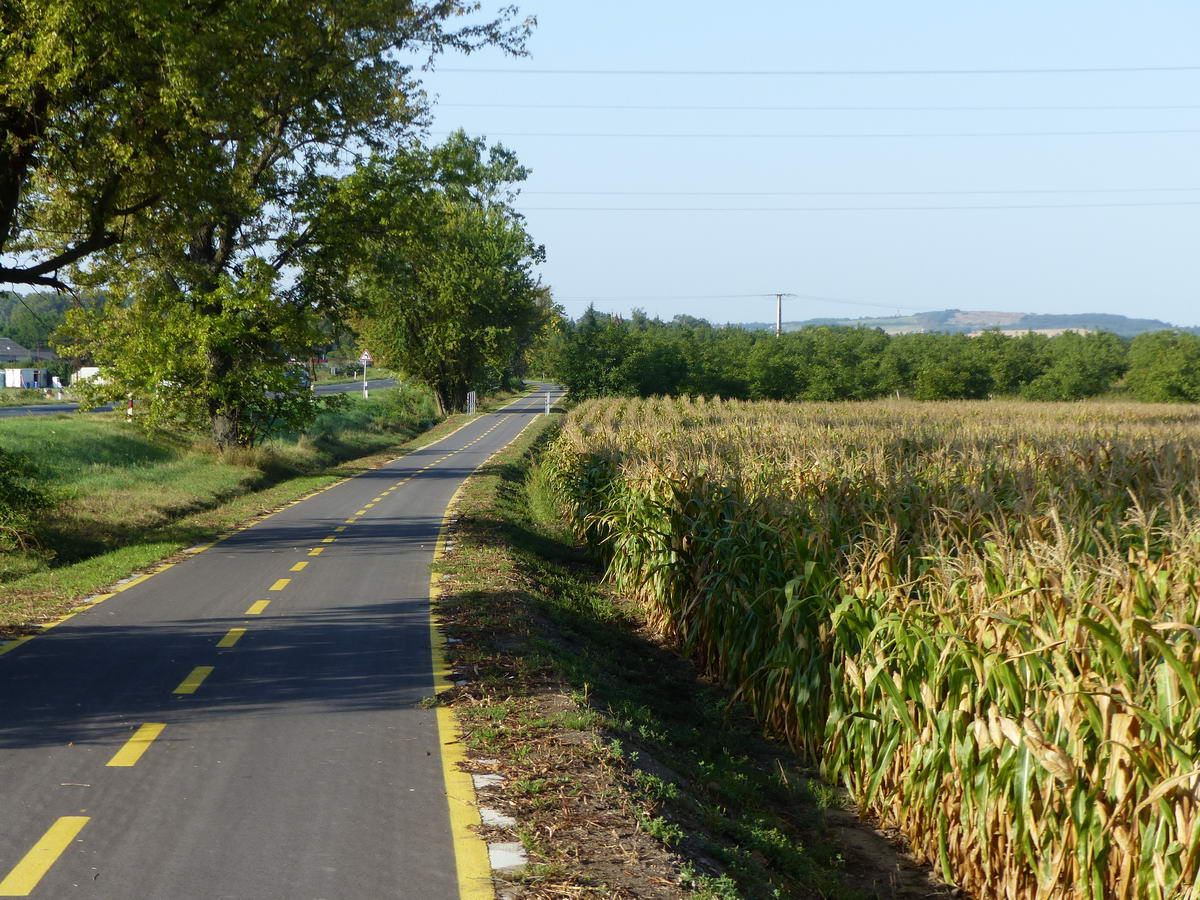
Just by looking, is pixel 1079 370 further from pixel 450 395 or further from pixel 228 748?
pixel 228 748

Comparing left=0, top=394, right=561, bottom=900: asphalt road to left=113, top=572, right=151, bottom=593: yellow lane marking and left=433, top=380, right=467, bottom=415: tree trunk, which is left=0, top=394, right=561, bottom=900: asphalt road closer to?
left=113, top=572, right=151, bottom=593: yellow lane marking

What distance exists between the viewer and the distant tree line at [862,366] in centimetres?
6950

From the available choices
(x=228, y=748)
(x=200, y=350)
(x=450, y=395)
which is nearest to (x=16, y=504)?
(x=228, y=748)

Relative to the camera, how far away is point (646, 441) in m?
18.4

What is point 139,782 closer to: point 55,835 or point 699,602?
point 55,835

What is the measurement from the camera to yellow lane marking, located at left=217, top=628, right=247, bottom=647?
1009 cm

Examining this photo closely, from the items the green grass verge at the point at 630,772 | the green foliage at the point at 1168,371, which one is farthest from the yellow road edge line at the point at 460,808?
the green foliage at the point at 1168,371

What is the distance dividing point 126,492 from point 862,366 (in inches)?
2808

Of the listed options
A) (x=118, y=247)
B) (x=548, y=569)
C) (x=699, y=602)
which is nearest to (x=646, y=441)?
(x=548, y=569)

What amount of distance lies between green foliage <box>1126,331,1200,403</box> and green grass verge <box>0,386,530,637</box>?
5792 centimetres

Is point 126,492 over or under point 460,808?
over

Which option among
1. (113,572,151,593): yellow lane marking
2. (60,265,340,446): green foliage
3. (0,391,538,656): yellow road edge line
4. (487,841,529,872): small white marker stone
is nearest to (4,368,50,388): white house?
(60,265,340,446): green foliage

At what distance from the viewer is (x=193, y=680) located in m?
8.79

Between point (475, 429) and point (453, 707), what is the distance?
4860 centimetres
